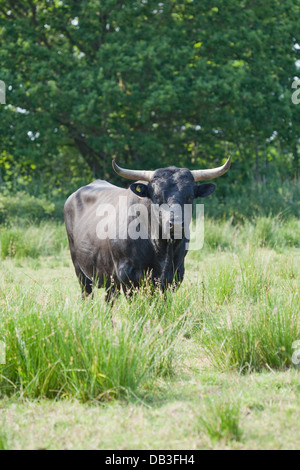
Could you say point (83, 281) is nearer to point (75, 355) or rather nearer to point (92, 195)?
point (92, 195)

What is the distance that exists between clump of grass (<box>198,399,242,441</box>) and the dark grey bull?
2.12 m

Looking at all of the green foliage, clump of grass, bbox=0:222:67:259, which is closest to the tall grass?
clump of grass, bbox=0:222:67:259

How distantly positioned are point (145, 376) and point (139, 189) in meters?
2.23

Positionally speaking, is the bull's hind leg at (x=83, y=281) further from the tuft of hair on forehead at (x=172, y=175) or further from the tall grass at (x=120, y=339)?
the tuft of hair on forehead at (x=172, y=175)

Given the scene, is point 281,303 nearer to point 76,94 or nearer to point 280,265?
point 280,265

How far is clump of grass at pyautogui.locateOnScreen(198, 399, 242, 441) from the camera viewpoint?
3.33 metres

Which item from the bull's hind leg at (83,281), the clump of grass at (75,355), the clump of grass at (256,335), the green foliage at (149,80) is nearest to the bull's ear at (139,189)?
the clump of grass at (256,335)

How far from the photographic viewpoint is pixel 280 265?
748 cm

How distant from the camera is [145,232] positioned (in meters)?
5.83

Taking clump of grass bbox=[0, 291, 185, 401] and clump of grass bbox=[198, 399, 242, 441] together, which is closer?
clump of grass bbox=[198, 399, 242, 441]

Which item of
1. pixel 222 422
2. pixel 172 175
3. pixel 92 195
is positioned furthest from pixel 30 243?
pixel 222 422

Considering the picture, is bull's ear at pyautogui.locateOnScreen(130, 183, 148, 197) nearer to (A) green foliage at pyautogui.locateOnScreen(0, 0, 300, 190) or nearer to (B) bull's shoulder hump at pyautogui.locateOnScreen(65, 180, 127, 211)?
(B) bull's shoulder hump at pyautogui.locateOnScreen(65, 180, 127, 211)

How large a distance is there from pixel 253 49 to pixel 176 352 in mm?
14629

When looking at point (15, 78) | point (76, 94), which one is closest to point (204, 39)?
point (76, 94)
